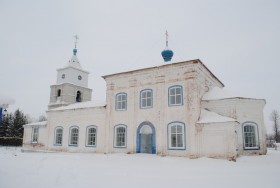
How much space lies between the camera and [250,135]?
16.6 meters

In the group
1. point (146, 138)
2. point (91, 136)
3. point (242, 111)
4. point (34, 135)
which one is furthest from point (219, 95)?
point (34, 135)

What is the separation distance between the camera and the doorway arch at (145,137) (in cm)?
1788

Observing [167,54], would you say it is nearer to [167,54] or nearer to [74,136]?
[167,54]

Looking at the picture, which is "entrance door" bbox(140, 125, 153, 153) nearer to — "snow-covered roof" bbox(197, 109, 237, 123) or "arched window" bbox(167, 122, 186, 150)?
"arched window" bbox(167, 122, 186, 150)

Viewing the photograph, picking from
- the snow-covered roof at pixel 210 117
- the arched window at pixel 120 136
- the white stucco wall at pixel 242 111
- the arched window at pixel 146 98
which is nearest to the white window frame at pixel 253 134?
the white stucco wall at pixel 242 111

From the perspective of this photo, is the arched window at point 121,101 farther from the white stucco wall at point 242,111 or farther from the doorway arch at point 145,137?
the white stucco wall at point 242,111

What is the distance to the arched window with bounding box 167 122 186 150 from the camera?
1625cm

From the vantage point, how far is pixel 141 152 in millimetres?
18031

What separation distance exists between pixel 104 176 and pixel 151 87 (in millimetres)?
9922

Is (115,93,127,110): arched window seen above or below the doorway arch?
above

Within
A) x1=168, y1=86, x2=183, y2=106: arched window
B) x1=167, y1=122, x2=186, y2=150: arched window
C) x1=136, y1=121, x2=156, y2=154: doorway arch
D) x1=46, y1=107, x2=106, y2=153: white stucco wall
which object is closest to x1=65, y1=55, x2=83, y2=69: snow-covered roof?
x1=46, y1=107, x2=106, y2=153: white stucco wall

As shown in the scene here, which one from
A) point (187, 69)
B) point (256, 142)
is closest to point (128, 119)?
point (187, 69)

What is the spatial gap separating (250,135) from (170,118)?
5711mm

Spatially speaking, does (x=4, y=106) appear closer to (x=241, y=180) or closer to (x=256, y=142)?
(x=241, y=180)
